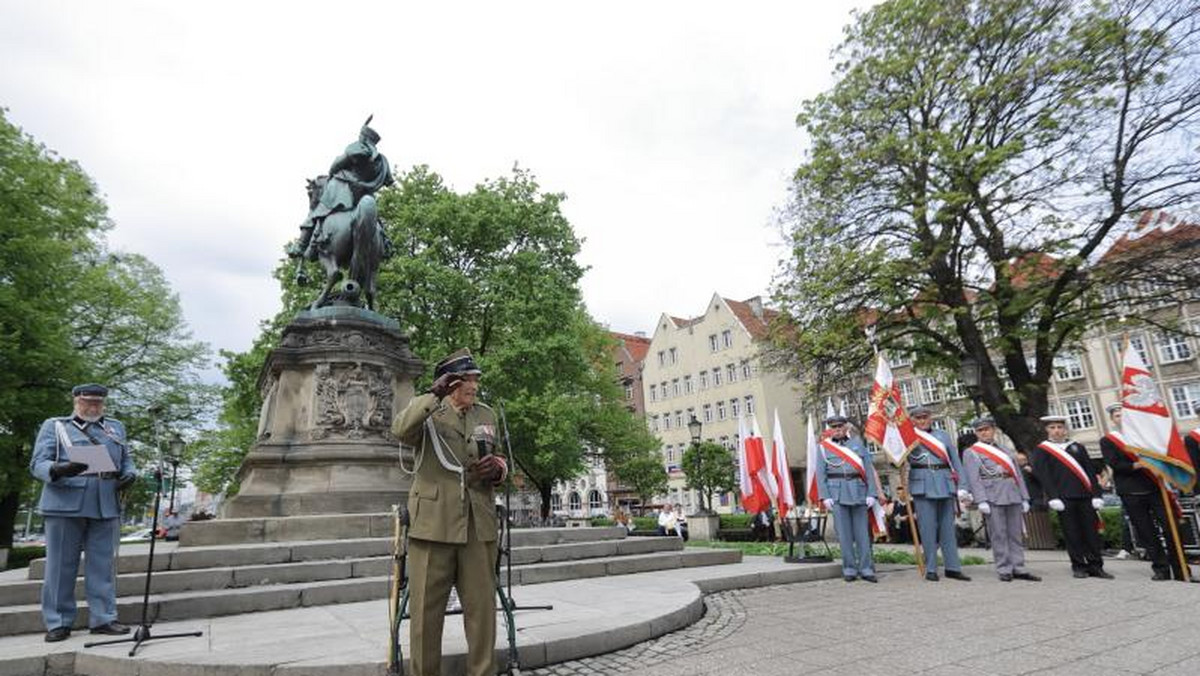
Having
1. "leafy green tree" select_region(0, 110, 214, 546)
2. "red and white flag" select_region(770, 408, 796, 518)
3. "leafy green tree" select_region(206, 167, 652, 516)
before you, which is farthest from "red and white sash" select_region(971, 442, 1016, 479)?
"leafy green tree" select_region(0, 110, 214, 546)

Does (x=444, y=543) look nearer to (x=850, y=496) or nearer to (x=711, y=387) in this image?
(x=850, y=496)

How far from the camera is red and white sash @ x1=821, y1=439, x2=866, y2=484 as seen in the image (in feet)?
29.2

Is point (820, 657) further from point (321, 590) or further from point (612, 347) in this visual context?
point (612, 347)

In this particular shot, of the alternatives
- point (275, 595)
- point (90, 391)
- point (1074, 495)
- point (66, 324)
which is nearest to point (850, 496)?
point (1074, 495)

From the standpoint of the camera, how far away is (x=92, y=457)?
5.39 meters

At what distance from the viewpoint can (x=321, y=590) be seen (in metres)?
6.77

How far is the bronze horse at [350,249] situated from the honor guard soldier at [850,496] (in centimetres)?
822

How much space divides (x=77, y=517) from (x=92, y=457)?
0.61m

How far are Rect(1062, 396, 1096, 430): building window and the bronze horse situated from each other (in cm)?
4409

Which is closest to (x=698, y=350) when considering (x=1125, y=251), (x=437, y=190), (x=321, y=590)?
(x=437, y=190)

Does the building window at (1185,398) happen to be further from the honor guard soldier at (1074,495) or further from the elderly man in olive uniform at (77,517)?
the elderly man in olive uniform at (77,517)

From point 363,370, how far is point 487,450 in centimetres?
693

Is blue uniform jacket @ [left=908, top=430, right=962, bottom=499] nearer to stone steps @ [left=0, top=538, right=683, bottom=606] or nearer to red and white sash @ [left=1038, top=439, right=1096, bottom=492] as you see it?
red and white sash @ [left=1038, top=439, right=1096, bottom=492]

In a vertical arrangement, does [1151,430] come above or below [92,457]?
below
